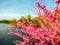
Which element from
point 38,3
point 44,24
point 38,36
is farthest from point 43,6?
point 38,36

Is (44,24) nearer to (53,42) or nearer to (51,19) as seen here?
(51,19)

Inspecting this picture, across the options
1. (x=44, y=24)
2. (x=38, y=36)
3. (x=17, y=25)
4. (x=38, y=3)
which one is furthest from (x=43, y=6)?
(x=17, y=25)

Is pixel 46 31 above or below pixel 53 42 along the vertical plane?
above

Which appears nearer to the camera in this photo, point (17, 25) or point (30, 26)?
point (30, 26)

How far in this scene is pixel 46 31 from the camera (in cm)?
606

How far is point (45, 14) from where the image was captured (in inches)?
245

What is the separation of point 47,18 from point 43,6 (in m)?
0.43

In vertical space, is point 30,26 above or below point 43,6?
below

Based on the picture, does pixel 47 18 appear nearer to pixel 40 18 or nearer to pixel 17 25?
pixel 40 18

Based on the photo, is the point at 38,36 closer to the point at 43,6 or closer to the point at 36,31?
the point at 36,31

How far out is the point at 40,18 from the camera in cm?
616

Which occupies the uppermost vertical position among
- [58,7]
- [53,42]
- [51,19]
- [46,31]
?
[58,7]

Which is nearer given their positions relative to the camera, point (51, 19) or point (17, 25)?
point (51, 19)

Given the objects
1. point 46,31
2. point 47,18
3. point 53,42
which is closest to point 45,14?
point 47,18
